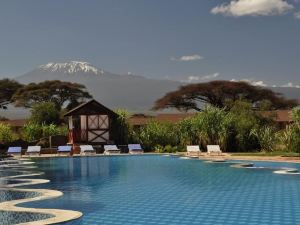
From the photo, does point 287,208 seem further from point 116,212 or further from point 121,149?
A: point 121,149

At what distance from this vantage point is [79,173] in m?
22.0

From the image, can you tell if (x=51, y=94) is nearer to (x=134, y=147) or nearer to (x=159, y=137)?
(x=159, y=137)

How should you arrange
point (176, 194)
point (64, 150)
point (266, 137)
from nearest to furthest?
point (176, 194) < point (266, 137) < point (64, 150)

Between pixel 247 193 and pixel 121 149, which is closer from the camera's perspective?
pixel 247 193

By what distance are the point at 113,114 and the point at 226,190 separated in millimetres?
22119

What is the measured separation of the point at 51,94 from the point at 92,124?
104 ft

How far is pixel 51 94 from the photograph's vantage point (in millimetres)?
67812

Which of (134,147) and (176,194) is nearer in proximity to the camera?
(176,194)

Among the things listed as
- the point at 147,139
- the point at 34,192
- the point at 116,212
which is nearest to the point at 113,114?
the point at 147,139

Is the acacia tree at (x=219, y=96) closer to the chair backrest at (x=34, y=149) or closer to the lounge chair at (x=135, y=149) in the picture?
the lounge chair at (x=135, y=149)

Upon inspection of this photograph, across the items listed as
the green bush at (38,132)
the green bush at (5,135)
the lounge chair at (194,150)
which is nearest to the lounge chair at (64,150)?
the green bush at (38,132)

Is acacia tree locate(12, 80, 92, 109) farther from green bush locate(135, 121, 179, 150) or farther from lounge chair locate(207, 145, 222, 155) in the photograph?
lounge chair locate(207, 145, 222, 155)

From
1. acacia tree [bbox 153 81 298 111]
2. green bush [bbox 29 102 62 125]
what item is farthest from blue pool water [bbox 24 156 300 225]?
acacia tree [bbox 153 81 298 111]

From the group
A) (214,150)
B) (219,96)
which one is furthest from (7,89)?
(214,150)
